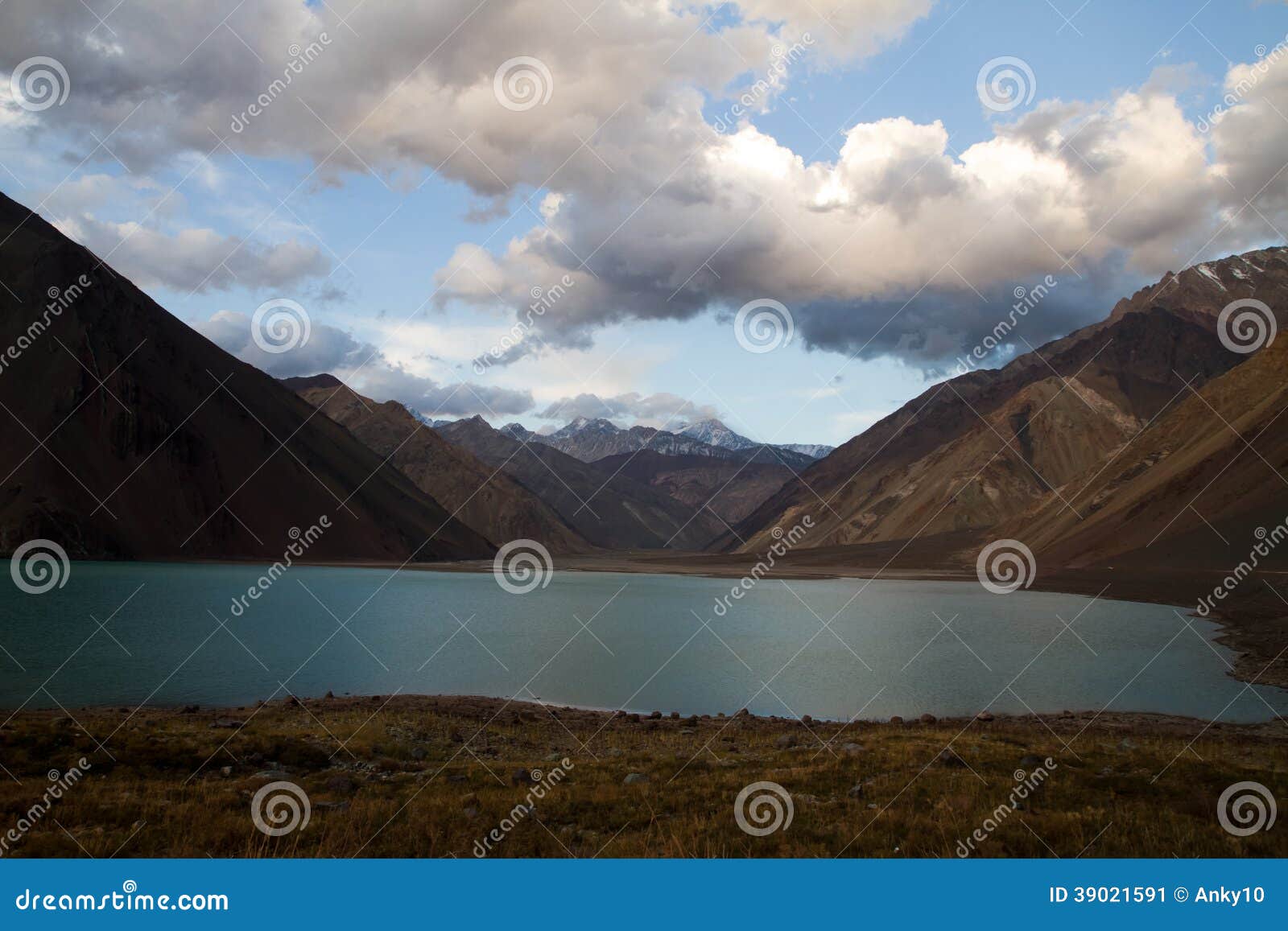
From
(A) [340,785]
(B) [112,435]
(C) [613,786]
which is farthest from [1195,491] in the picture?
(B) [112,435]

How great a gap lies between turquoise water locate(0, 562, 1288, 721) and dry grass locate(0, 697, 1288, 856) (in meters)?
8.59

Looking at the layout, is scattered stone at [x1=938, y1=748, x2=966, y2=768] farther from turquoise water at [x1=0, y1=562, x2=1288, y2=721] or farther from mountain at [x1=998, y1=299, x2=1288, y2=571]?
mountain at [x1=998, y1=299, x2=1288, y2=571]

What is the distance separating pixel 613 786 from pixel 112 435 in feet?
598

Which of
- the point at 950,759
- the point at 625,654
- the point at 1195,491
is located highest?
the point at 1195,491

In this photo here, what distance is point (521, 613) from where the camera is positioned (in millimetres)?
79562

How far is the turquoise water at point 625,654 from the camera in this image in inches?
1438

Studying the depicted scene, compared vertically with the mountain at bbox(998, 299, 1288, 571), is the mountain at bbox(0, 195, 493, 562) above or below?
below

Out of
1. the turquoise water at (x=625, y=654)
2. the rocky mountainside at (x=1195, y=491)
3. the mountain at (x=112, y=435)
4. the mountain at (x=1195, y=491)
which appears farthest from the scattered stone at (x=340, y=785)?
the mountain at (x=112, y=435)

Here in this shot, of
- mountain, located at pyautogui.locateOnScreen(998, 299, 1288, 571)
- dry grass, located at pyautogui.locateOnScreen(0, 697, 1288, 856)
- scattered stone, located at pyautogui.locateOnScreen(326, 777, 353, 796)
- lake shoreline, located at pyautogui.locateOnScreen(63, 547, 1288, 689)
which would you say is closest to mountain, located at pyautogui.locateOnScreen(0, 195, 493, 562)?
Result: lake shoreline, located at pyautogui.locateOnScreen(63, 547, 1288, 689)

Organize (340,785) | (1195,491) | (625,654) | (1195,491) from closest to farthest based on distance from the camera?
(340,785), (625,654), (1195,491), (1195,491)

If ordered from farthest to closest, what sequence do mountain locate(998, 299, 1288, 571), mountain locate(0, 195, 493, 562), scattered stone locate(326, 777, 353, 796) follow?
mountain locate(0, 195, 493, 562) < mountain locate(998, 299, 1288, 571) < scattered stone locate(326, 777, 353, 796)

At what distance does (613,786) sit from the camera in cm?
1750

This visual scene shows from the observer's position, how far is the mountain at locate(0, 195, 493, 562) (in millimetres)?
147000

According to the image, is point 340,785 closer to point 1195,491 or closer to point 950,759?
point 950,759
